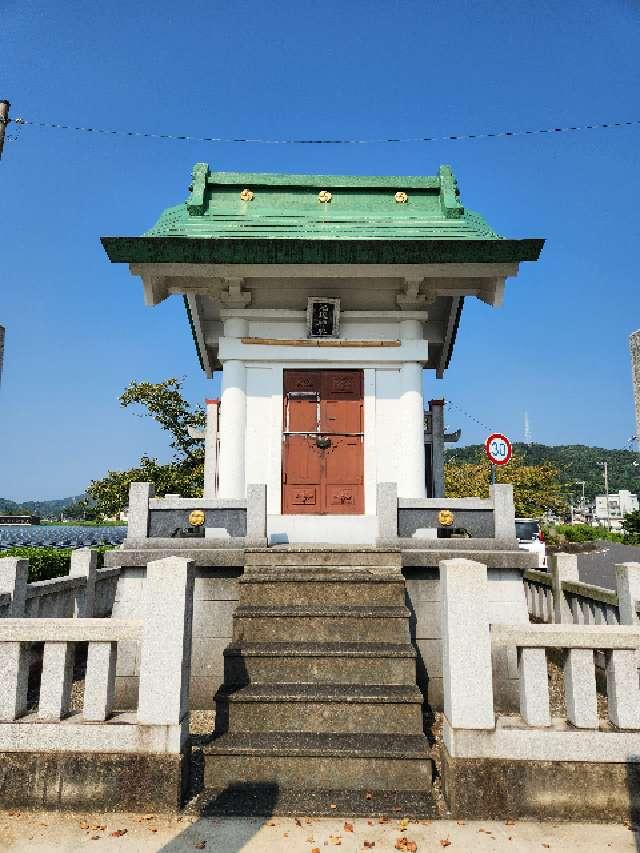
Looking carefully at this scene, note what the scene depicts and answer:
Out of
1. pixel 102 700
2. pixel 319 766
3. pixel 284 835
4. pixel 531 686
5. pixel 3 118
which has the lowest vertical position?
pixel 284 835

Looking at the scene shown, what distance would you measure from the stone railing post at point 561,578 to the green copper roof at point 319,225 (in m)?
5.79

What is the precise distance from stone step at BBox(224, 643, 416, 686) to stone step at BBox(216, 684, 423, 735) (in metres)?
0.28

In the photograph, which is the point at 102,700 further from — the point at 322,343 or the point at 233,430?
the point at 322,343

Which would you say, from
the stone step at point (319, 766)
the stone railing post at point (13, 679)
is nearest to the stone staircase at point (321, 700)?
the stone step at point (319, 766)

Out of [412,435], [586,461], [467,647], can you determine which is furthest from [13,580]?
[586,461]

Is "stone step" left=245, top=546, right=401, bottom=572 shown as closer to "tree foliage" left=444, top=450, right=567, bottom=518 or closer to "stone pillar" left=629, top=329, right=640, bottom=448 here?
"stone pillar" left=629, top=329, right=640, bottom=448

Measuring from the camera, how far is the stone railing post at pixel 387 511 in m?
7.76

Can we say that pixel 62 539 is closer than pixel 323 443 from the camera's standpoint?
No

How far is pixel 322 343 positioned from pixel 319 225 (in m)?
2.53

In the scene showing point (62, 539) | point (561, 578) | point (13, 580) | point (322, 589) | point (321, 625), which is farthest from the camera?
point (62, 539)

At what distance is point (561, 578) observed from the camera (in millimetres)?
10227

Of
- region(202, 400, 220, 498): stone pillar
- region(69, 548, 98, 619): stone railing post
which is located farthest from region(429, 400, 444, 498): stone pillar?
region(69, 548, 98, 619): stone railing post

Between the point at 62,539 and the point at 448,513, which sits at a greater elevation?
the point at 448,513

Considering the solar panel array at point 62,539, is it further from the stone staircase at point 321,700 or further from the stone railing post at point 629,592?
the stone railing post at point 629,592
